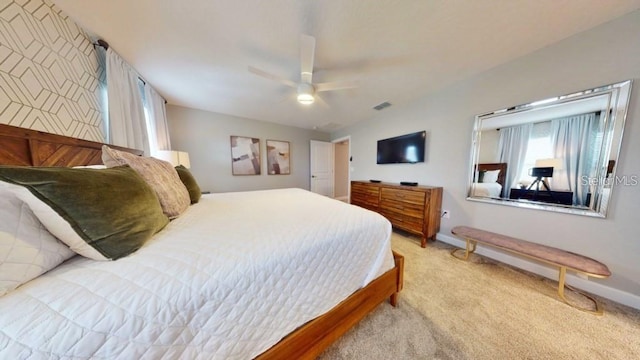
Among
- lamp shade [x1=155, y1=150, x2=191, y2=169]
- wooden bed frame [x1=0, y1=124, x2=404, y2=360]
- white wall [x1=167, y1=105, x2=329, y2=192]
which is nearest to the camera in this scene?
wooden bed frame [x1=0, y1=124, x2=404, y2=360]

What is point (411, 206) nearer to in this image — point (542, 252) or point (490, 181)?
point (490, 181)

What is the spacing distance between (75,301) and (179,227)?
547mm

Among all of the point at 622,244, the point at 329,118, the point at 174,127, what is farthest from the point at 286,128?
the point at 622,244

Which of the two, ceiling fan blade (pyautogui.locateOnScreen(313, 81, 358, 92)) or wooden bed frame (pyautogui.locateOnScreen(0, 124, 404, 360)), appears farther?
ceiling fan blade (pyautogui.locateOnScreen(313, 81, 358, 92))

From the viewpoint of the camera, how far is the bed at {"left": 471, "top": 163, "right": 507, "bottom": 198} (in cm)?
195

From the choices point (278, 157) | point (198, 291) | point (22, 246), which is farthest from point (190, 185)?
point (278, 157)

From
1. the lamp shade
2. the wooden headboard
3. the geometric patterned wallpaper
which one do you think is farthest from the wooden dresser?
the geometric patterned wallpaper

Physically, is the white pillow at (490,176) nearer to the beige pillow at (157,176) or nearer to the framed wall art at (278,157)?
the beige pillow at (157,176)

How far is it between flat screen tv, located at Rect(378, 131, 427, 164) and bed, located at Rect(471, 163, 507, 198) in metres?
0.71

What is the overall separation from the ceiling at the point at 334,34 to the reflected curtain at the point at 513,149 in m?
0.73

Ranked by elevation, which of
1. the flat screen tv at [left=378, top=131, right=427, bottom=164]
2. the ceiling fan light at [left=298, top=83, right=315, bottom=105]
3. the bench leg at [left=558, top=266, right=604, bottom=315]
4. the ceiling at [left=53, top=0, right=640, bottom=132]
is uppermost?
the ceiling at [left=53, top=0, right=640, bottom=132]

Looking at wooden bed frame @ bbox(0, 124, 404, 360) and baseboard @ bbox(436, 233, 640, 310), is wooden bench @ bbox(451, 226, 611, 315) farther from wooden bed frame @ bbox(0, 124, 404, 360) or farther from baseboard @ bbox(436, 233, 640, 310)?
wooden bed frame @ bbox(0, 124, 404, 360)

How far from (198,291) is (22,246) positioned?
1.72 feet

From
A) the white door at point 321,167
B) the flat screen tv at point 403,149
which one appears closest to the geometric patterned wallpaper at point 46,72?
the white door at point 321,167
